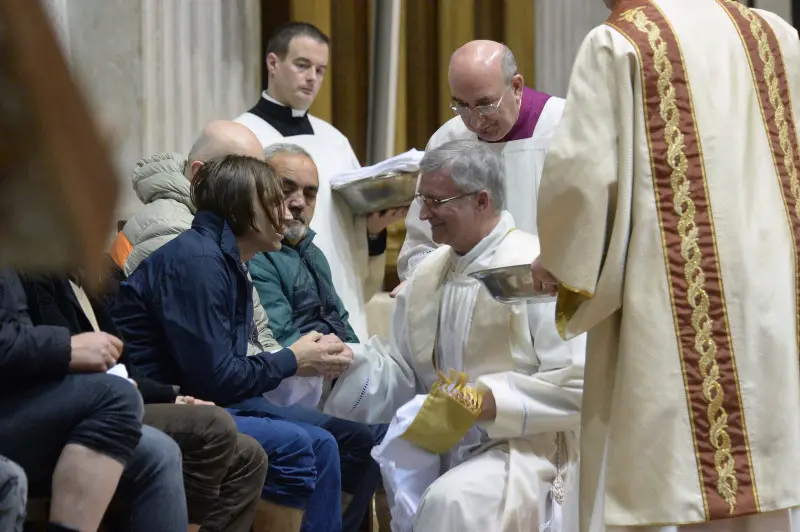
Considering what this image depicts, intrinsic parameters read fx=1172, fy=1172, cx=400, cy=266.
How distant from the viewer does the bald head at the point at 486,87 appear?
4.25 metres

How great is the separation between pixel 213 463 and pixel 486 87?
195 cm

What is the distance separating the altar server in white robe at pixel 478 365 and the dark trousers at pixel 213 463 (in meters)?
0.43

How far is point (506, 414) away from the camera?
3.00m

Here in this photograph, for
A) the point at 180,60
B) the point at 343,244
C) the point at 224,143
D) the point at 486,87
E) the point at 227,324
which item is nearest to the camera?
the point at 227,324

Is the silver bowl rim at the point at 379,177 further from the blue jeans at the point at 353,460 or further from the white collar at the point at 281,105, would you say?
the blue jeans at the point at 353,460

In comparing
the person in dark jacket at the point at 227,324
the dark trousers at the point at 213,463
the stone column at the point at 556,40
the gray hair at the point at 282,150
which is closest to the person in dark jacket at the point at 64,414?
the dark trousers at the point at 213,463

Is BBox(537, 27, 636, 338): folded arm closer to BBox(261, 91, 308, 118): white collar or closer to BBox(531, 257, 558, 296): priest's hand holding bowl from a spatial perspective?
BBox(531, 257, 558, 296): priest's hand holding bowl

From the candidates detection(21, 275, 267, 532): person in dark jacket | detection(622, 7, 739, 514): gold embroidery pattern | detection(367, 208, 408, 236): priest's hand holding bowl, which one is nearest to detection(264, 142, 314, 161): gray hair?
detection(367, 208, 408, 236): priest's hand holding bowl

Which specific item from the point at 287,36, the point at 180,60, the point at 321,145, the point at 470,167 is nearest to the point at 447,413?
the point at 470,167

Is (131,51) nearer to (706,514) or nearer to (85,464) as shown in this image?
Result: (85,464)

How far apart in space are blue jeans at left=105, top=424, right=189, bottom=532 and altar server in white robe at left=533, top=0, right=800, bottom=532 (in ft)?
3.02

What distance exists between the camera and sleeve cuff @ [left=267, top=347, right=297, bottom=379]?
325cm

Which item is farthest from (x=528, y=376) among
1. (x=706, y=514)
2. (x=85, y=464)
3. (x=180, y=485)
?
(x=85, y=464)

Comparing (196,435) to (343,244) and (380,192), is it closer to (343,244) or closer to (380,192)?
(380,192)
